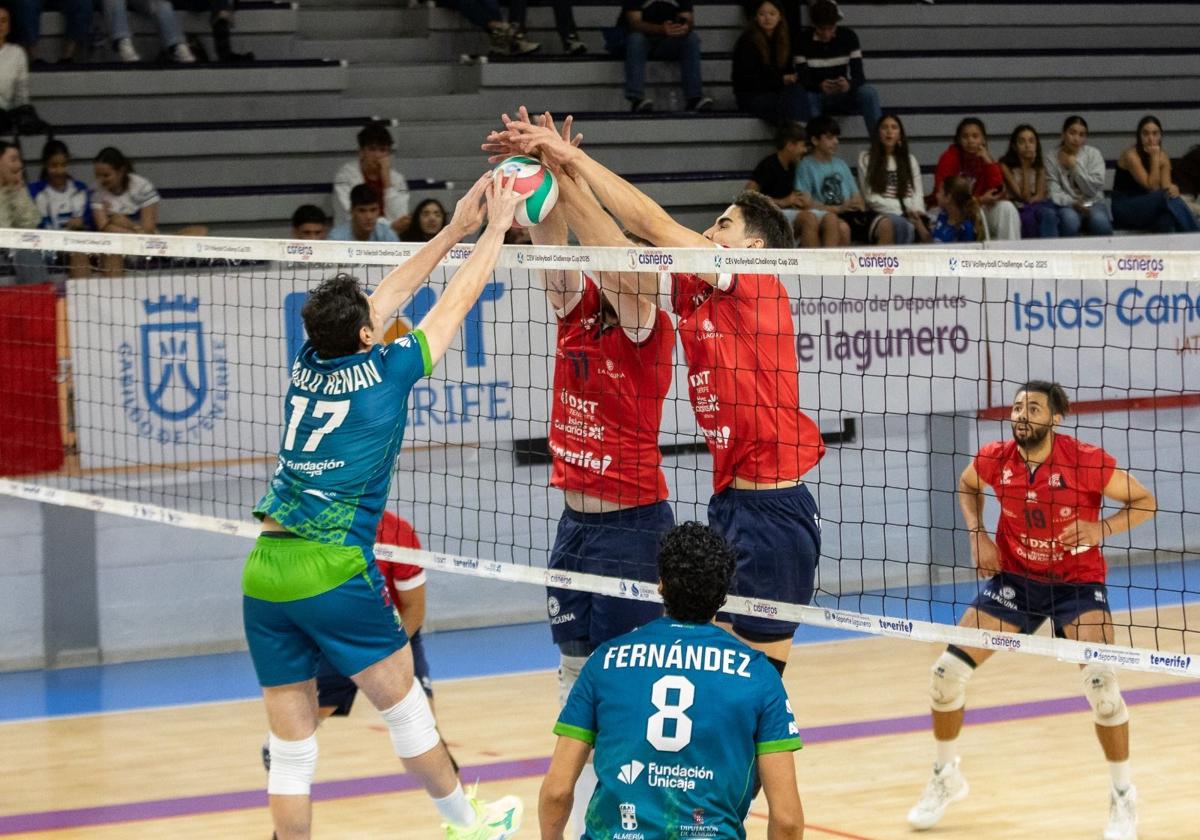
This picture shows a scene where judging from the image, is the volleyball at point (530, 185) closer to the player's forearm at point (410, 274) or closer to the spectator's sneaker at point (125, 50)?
the player's forearm at point (410, 274)

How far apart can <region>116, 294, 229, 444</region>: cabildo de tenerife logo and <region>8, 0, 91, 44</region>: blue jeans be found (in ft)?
14.4

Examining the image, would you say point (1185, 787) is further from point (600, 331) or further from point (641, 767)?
point (641, 767)

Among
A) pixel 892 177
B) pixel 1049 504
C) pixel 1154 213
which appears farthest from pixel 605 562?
pixel 1154 213

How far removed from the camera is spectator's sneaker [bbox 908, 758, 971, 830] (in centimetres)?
719

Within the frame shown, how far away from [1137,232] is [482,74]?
581cm

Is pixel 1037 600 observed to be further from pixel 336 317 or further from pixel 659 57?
pixel 659 57

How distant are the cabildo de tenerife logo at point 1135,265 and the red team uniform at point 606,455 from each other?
5.29ft

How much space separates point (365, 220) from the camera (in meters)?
11.8

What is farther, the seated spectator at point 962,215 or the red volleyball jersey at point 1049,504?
the seated spectator at point 962,215

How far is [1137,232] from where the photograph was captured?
14.4m

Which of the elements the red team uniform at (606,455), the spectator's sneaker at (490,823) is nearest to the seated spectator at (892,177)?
the red team uniform at (606,455)

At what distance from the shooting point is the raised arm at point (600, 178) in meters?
5.94

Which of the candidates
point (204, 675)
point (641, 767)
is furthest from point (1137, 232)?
point (641, 767)

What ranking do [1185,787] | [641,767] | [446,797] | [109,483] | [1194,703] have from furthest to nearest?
[109,483] < [1194,703] < [1185,787] < [446,797] < [641,767]
